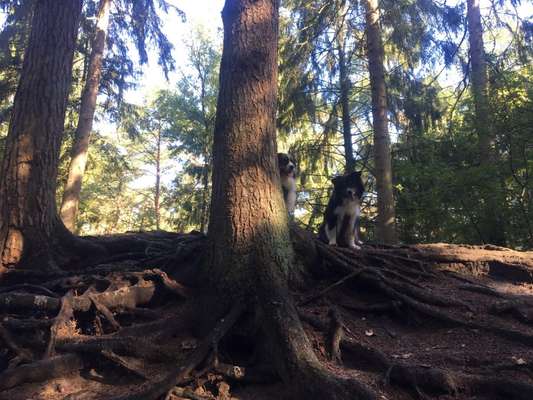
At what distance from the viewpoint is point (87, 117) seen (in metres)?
16.4

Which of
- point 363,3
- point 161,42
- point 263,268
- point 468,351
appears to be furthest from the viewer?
point 161,42

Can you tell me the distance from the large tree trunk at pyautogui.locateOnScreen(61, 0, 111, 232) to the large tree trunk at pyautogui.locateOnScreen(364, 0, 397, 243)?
33.9 feet

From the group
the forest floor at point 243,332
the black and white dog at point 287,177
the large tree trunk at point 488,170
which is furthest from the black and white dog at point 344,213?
the large tree trunk at point 488,170

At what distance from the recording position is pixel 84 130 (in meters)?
16.2

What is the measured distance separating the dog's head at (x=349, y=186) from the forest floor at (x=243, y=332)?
7.80 ft

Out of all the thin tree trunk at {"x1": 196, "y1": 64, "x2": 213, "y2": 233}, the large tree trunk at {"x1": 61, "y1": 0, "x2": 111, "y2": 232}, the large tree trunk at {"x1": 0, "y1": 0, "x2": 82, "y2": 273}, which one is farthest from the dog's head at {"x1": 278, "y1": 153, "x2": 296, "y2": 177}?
the thin tree trunk at {"x1": 196, "y1": 64, "x2": 213, "y2": 233}

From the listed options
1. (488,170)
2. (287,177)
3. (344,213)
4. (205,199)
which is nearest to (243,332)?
(344,213)

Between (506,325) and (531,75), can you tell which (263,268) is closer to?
(506,325)

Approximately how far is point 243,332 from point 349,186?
523 centimetres

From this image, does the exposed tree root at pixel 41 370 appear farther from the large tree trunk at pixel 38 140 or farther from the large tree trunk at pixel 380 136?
the large tree trunk at pixel 380 136

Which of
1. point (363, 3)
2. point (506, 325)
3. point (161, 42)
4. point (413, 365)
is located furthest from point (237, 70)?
point (161, 42)

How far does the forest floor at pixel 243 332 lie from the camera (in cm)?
407

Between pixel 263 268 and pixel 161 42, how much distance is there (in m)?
15.1

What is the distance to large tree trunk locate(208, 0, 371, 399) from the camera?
16.6 ft
